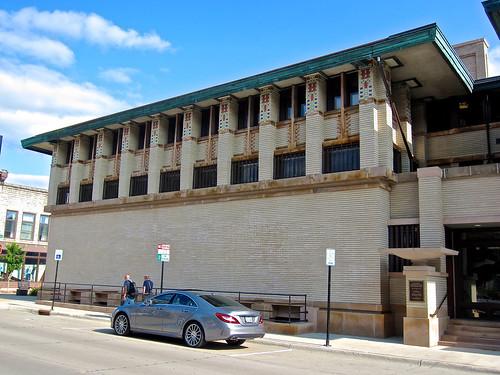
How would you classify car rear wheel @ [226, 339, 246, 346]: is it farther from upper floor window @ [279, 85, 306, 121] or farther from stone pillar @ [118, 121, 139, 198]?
stone pillar @ [118, 121, 139, 198]

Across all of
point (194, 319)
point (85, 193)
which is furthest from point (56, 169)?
point (194, 319)

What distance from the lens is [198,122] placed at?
2442 cm

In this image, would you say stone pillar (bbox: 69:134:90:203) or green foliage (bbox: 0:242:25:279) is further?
green foliage (bbox: 0:242:25:279)

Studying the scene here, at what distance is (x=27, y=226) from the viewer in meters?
47.1

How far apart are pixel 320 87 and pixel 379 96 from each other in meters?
2.50

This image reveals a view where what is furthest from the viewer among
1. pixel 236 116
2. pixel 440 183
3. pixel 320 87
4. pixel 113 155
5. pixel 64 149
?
pixel 64 149

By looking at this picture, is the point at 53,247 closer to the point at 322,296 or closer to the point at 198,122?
the point at 198,122

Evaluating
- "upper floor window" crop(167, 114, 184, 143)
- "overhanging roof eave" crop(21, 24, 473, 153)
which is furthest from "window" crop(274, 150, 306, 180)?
"upper floor window" crop(167, 114, 184, 143)

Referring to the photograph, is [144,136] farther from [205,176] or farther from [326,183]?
[326,183]

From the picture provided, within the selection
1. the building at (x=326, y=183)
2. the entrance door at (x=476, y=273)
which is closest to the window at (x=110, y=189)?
the building at (x=326, y=183)

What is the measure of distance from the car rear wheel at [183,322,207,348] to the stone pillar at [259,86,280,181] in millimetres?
8960

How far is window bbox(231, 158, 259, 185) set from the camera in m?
21.8

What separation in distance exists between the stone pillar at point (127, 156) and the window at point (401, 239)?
571 inches

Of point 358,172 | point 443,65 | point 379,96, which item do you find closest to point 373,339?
point 358,172
